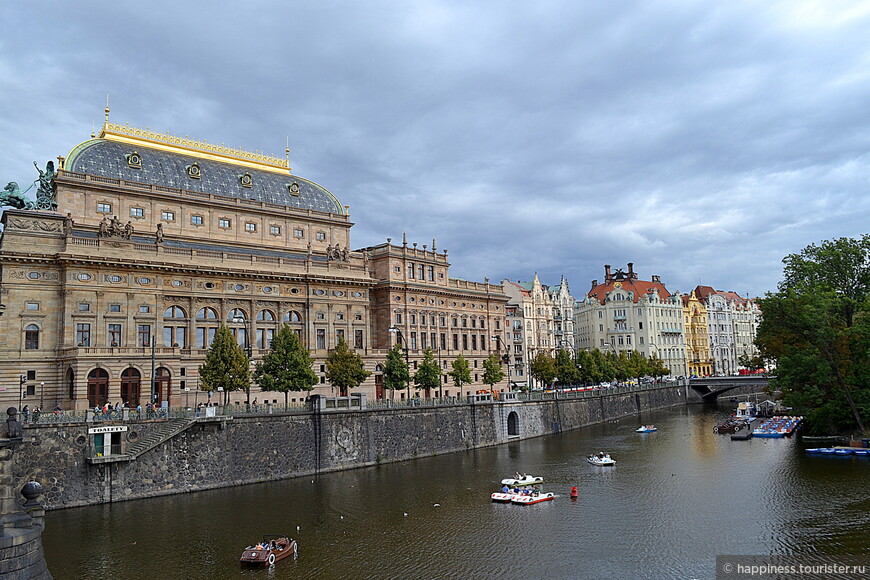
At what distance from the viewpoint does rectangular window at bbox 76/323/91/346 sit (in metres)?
67.4

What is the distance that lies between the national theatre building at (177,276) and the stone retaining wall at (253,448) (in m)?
10.5

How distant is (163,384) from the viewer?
70.2 meters

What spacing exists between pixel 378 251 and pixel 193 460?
1903 inches

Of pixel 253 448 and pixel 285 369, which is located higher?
pixel 285 369

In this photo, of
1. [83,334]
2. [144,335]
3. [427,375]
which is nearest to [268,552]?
[83,334]

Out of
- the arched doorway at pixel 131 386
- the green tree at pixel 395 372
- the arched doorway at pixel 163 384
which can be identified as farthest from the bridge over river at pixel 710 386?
the arched doorway at pixel 131 386

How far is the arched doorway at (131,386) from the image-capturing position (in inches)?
2655

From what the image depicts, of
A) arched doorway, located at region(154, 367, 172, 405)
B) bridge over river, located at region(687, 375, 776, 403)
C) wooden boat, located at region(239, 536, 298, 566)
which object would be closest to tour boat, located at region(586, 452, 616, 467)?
wooden boat, located at region(239, 536, 298, 566)

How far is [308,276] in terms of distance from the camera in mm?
84750

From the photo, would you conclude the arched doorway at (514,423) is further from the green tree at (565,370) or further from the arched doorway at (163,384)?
the arched doorway at (163,384)

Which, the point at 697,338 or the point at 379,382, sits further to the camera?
the point at 697,338

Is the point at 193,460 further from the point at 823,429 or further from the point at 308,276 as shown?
the point at 823,429

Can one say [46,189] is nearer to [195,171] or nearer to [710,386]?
A: [195,171]

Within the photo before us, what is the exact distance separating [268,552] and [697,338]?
166m
